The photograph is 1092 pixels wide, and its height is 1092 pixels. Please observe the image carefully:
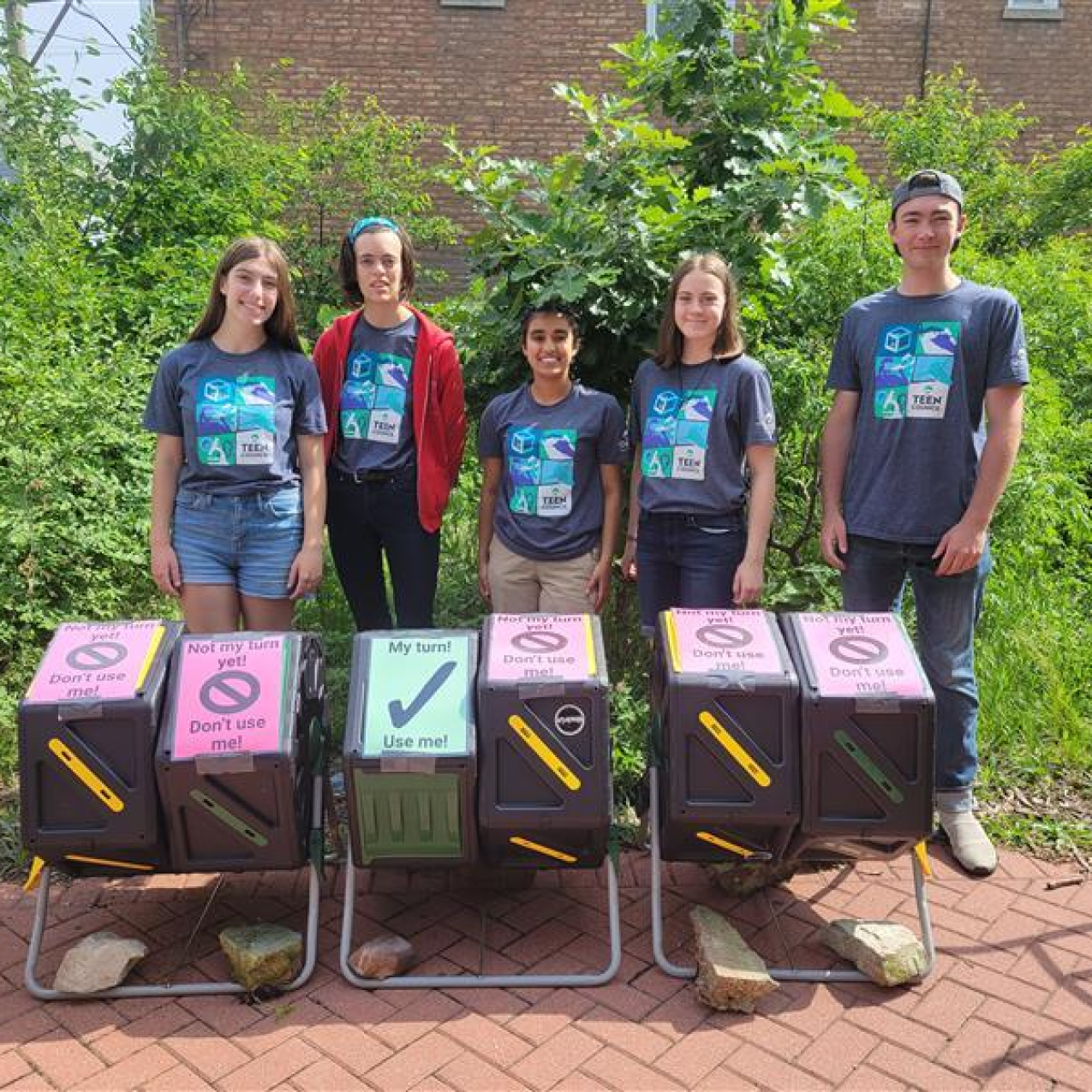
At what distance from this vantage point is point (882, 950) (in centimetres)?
279

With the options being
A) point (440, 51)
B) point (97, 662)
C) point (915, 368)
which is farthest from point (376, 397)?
point (440, 51)

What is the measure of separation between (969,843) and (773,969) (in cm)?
100

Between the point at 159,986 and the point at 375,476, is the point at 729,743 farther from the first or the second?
the point at 159,986

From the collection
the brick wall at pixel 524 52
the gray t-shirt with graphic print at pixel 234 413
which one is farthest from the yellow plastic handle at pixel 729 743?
the brick wall at pixel 524 52

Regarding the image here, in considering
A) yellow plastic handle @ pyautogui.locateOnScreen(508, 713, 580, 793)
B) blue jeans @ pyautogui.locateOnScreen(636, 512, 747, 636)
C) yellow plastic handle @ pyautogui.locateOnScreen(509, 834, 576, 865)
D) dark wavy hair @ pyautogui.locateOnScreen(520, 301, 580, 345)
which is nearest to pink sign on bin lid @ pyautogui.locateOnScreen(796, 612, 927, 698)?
blue jeans @ pyautogui.locateOnScreen(636, 512, 747, 636)

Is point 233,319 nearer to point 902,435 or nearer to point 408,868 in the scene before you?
point 408,868

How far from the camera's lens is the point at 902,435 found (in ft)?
10.7

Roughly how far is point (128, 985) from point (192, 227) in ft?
19.8

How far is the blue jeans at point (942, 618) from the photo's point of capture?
335cm

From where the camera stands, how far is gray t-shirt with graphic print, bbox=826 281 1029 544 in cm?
314

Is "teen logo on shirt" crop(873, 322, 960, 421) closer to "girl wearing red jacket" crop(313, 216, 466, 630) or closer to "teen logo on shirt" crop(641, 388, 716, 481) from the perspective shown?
"teen logo on shirt" crop(641, 388, 716, 481)

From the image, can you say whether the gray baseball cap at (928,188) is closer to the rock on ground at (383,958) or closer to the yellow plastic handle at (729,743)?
the yellow plastic handle at (729,743)

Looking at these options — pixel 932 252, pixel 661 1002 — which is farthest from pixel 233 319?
pixel 661 1002

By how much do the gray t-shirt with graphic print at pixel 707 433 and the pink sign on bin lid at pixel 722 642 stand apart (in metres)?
0.45
